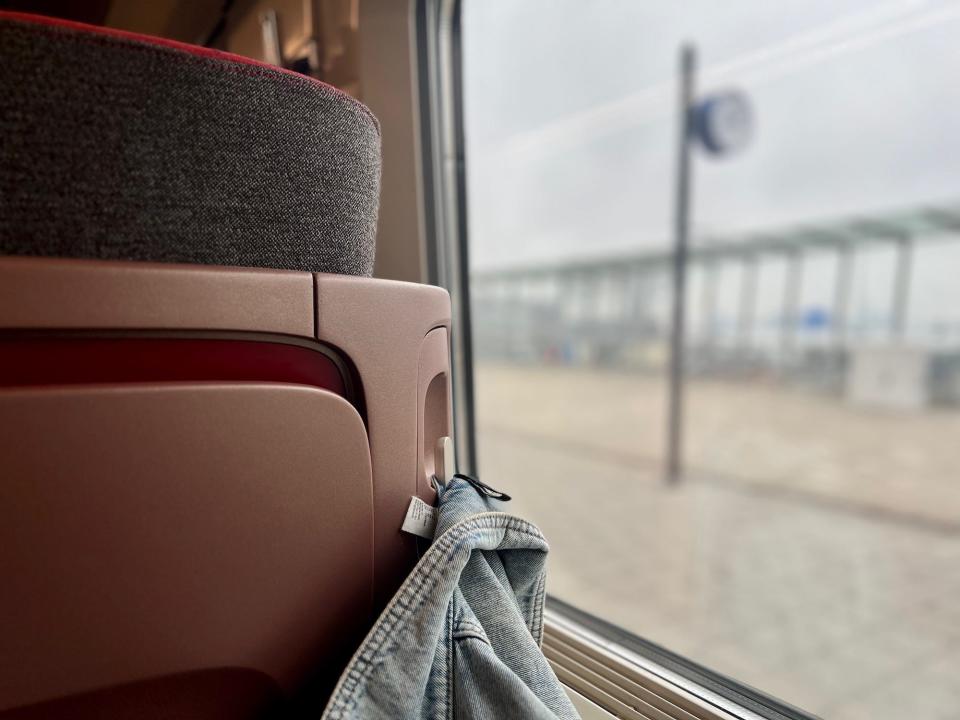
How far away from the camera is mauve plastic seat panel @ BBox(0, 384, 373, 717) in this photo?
46 cm

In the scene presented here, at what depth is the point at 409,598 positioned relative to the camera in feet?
1.88

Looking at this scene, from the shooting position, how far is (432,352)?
70cm

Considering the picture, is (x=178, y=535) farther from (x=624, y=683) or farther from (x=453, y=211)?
(x=453, y=211)

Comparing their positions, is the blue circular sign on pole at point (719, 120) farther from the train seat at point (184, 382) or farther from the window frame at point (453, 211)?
the train seat at point (184, 382)

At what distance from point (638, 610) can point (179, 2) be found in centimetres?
455

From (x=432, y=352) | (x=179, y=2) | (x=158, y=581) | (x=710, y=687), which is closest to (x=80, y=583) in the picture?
(x=158, y=581)

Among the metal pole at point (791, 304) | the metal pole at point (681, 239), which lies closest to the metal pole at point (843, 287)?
the metal pole at point (791, 304)

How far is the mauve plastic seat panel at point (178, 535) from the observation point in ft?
1.52

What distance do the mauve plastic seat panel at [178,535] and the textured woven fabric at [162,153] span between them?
13 cm

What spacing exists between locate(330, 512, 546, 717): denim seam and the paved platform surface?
2162 mm

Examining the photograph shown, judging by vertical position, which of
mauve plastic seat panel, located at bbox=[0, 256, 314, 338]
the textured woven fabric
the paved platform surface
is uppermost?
the textured woven fabric

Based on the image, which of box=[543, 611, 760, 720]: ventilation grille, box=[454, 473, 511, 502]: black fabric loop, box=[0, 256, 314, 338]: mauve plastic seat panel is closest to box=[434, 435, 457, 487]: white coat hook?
box=[454, 473, 511, 502]: black fabric loop

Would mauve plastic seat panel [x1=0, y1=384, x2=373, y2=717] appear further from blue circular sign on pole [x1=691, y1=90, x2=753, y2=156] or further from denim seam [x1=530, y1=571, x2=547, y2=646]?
blue circular sign on pole [x1=691, y1=90, x2=753, y2=156]

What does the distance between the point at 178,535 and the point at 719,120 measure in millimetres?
4536
